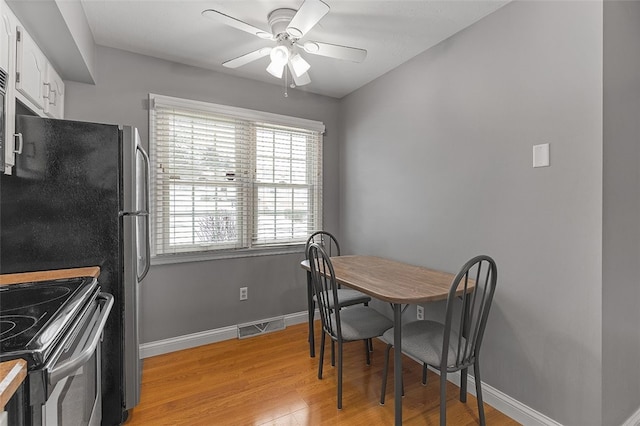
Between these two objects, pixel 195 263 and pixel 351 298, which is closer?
pixel 351 298

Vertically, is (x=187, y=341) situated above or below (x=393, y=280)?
below

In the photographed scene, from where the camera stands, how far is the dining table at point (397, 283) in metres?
1.65

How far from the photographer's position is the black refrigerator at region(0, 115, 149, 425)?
152 cm

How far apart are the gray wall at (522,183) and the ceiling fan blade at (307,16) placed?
3.81ft

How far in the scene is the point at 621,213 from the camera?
159cm

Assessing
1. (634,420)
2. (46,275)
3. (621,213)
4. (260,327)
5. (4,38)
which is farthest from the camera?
(260,327)

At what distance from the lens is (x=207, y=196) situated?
2797mm

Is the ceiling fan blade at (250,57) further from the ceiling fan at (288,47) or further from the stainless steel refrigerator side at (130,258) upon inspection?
the stainless steel refrigerator side at (130,258)

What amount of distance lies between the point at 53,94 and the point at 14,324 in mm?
1766

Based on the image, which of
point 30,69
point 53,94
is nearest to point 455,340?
point 30,69

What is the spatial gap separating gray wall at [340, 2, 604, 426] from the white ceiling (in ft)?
0.59

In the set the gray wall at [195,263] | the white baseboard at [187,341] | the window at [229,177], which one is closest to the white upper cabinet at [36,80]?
the gray wall at [195,263]

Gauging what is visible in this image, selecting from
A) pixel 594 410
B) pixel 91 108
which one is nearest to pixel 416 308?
pixel 594 410

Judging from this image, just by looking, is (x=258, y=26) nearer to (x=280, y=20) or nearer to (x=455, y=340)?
(x=280, y=20)
